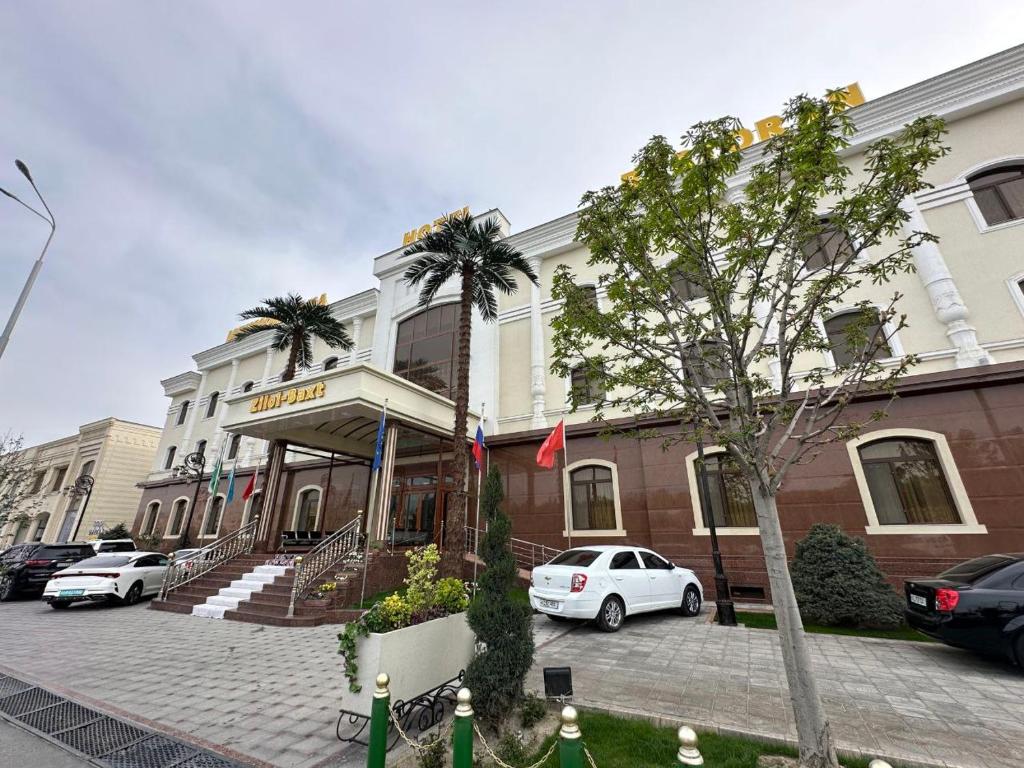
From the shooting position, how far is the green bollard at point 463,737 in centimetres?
257

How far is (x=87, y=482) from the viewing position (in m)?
26.5

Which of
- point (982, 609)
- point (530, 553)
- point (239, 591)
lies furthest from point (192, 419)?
point (982, 609)

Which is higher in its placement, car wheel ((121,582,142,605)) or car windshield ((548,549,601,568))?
car windshield ((548,549,601,568))

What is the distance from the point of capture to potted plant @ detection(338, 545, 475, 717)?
162 inches

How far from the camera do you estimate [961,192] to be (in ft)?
38.5

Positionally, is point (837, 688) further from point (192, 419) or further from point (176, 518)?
point (192, 419)

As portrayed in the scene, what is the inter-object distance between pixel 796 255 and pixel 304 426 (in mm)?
14341

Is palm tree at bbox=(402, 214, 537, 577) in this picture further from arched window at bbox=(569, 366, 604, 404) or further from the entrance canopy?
arched window at bbox=(569, 366, 604, 404)

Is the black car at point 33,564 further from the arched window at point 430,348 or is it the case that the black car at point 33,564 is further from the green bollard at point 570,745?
the green bollard at point 570,745

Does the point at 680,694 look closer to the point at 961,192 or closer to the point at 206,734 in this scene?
the point at 206,734

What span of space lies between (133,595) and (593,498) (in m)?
15.0

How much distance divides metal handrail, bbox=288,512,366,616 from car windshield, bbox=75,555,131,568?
6.61m

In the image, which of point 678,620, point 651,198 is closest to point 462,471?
point 678,620

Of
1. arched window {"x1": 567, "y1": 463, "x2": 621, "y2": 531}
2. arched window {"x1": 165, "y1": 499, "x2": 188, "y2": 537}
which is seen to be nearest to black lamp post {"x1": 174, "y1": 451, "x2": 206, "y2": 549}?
arched window {"x1": 165, "y1": 499, "x2": 188, "y2": 537}
